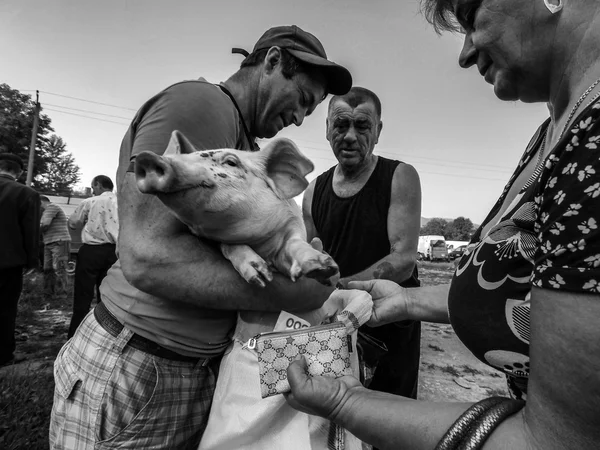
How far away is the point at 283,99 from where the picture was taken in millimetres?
1919

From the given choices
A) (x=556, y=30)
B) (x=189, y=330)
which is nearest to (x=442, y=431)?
(x=189, y=330)

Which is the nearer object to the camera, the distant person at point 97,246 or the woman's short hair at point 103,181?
the distant person at point 97,246

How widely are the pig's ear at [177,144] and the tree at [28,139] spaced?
121 ft

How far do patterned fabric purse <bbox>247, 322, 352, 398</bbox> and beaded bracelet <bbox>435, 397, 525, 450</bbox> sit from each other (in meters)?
0.52

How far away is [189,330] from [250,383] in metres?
0.32

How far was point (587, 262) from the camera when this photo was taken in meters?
0.64

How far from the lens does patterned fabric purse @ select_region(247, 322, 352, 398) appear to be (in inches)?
48.6

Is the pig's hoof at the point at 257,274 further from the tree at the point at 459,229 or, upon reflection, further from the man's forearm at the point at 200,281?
the tree at the point at 459,229

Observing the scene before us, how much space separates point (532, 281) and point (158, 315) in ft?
4.09

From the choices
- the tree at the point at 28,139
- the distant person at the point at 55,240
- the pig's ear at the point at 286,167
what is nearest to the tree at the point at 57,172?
the tree at the point at 28,139

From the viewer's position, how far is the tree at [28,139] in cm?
3266

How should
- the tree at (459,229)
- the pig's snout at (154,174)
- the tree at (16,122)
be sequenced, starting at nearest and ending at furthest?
the pig's snout at (154,174) → the tree at (16,122) → the tree at (459,229)

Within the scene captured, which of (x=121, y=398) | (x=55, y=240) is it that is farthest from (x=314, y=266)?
(x=55, y=240)

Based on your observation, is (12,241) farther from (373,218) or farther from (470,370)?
(470,370)
